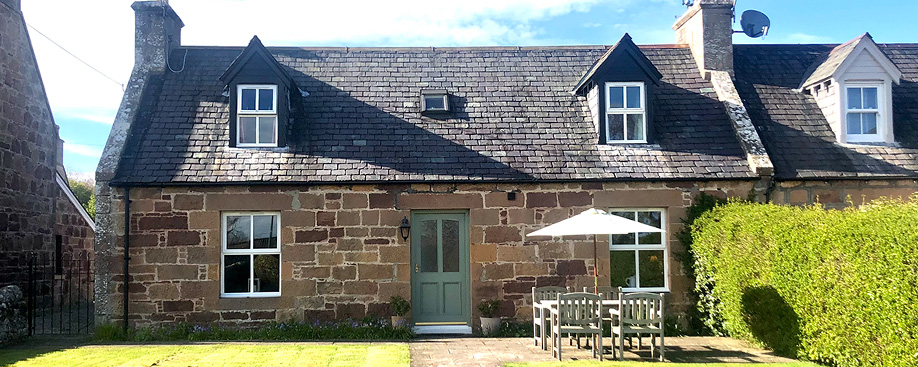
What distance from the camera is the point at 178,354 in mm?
10062

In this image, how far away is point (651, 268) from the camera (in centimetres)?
1252

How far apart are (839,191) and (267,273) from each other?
10.5 meters

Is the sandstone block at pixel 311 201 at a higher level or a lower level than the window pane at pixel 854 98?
lower

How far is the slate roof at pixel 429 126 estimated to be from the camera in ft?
40.5

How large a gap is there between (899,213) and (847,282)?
960 mm

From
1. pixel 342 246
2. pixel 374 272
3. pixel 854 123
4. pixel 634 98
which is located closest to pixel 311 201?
pixel 342 246

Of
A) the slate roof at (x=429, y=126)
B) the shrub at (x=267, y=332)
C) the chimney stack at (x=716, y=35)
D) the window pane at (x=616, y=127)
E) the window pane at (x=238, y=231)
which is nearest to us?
the shrub at (x=267, y=332)

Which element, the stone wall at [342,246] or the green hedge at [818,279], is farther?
the stone wall at [342,246]

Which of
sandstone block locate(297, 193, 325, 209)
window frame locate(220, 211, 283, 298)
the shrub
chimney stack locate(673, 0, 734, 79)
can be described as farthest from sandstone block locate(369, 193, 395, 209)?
chimney stack locate(673, 0, 734, 79)

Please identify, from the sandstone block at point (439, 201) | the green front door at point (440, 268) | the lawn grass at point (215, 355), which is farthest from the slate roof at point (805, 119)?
the lawn grass at point (215, 355)

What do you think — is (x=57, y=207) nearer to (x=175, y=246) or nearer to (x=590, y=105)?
(x=175, y=246)

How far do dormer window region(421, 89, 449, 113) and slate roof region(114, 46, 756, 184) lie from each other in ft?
0.71

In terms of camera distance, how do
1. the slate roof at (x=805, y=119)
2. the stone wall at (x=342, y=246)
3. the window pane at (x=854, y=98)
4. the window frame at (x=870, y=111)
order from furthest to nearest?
1. the window pane at (x=854, y=98)
2. the window frame at (x=870, y=111)
3. the slate roof at (x=805, y=119)
4. the stone wall at (x=342, y=246)

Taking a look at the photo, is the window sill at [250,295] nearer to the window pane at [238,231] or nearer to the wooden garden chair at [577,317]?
the window pane at [238,231]
